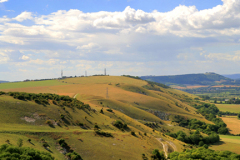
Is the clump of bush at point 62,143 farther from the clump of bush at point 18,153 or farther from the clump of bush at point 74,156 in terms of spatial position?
the clump of bush at point 18,153

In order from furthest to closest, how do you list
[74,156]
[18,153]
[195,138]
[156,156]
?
[195,138] → [156,156] → [74,156] → [18,153]

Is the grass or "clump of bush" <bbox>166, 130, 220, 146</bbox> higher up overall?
the grass

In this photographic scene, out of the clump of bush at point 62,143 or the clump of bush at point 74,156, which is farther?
the clump of bush at point 62,143

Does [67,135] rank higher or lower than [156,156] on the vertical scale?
higher

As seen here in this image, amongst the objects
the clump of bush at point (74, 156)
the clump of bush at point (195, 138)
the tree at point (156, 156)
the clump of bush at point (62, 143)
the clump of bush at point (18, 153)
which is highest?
the clump of bush at point (18, 153)

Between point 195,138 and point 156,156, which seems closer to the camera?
point 156,156

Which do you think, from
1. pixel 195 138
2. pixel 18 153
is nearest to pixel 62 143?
pixel 18 153

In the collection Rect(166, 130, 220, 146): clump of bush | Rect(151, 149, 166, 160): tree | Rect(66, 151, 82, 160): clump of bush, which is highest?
Rect(66, 151, 82, 160): clump of bush

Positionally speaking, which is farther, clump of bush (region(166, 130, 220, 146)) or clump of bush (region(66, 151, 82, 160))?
clump of bush (region(166, 130, 220, 146))

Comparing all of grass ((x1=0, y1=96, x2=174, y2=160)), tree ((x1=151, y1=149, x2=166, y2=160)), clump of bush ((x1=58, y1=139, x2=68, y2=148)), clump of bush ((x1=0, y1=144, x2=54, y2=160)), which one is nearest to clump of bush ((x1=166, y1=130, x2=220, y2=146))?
grass ((x1=0, y1=96, x2=174, y2=160))

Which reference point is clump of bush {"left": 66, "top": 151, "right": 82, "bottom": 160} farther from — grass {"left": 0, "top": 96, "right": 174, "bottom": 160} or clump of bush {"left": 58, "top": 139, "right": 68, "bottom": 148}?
clump of bush {"left": 58, "top": 139, "right": 68, "bottom": 148}

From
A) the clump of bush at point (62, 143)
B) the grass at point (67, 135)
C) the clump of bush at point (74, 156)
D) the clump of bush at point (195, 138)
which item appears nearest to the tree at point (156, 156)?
the grass at point (67, 135)

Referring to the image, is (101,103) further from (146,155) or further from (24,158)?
(24,158)

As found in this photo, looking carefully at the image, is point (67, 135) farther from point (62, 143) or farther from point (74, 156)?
point (74, 156)
